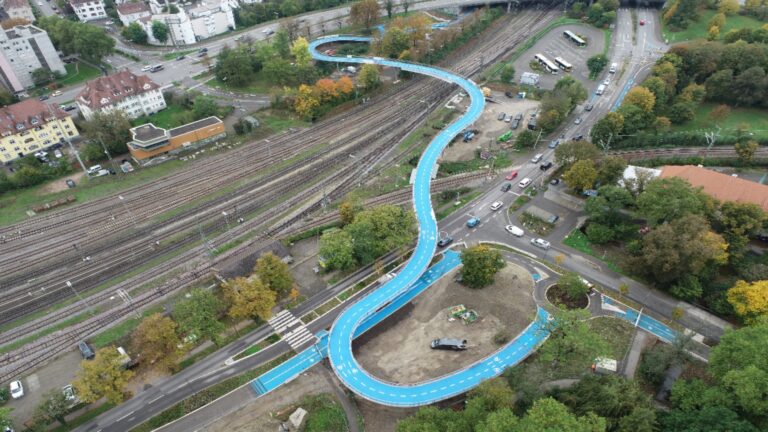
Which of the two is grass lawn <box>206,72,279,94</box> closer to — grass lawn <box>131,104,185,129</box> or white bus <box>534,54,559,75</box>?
grass lawn <box>131,104,185,129</box>

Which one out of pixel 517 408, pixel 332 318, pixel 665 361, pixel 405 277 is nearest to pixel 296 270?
pixel 332 318

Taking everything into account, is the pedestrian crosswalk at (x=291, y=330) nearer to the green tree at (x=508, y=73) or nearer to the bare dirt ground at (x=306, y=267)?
the bare dirt ground at (x=306, y=267)

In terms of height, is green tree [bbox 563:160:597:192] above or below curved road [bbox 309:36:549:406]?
above

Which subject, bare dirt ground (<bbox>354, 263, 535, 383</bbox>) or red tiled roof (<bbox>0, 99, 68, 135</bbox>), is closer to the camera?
bare dirt ground (<bbox>354, 263, 535, 383</bbox>)

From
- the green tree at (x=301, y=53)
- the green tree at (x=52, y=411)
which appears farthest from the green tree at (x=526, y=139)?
the green tree at (x=52, y=411)

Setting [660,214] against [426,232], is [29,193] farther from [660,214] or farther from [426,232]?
[660,214]

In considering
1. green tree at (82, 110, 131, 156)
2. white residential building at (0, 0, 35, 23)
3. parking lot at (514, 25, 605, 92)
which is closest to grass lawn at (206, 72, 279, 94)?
green tree at (82, 110, 131, 156)
